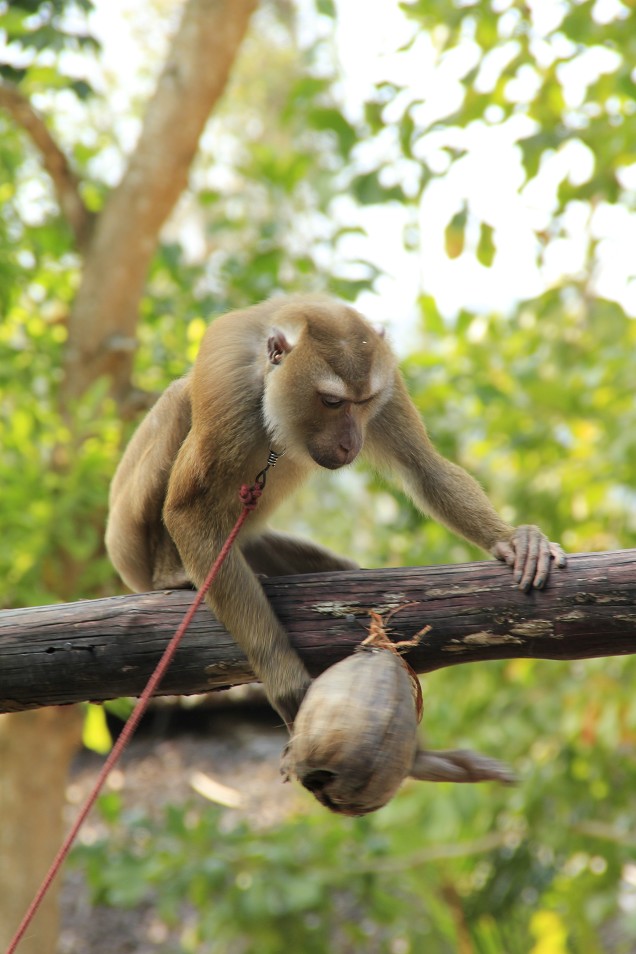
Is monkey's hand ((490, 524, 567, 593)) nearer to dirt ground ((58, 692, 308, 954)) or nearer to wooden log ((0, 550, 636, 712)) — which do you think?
wooden log ((0, 550, 636, 712))

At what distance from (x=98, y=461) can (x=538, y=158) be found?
3.00 meters

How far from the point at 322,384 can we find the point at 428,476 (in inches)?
28.2

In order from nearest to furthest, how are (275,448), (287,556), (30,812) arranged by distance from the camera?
(275,448), (287,556), (30,812)

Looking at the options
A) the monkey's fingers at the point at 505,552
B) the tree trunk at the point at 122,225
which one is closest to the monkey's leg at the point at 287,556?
the monkey's fingers at the point at 505,552

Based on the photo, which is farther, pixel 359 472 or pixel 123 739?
pixel 359 472

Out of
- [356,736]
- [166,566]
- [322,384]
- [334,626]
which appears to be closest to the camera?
[356,736]

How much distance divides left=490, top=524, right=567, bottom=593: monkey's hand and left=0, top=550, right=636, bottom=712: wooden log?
31 mm

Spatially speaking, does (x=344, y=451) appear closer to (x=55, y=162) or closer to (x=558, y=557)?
(x=558, y=557)

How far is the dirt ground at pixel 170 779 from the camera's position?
918 centimetres

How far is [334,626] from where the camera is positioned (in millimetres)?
2947

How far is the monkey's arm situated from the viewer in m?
3.44

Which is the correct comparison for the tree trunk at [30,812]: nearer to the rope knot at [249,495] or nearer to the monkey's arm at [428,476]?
the monkey's arm at [428,476]

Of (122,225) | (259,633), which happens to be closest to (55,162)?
(122,225)

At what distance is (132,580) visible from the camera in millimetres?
4047
